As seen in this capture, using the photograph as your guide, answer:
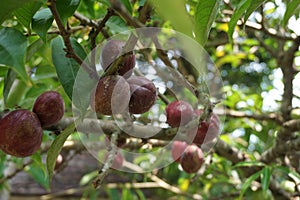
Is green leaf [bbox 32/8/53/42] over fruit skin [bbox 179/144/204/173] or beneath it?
over

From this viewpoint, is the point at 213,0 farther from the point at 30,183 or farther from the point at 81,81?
the point at 30,183

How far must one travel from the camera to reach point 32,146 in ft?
2.39

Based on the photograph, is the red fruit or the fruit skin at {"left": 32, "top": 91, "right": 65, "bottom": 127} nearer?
the fruit skin at {"left": 32, "top": 91, "right": 65, "bottom": 127}

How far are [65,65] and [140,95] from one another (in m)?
0.13

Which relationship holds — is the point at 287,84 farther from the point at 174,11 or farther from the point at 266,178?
the point at 174,11

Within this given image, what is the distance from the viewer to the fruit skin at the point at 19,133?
0.70m

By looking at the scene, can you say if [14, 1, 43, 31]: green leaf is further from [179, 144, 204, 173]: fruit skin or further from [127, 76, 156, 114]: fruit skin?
[179, 144, 204, 173]: fruit skin

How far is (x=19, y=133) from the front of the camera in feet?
2.32

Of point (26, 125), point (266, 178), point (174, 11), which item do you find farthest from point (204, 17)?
point (266, 178)

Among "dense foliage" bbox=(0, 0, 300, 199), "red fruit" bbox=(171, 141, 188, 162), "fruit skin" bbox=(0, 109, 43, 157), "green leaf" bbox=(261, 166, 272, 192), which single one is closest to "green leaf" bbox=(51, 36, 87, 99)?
"dense foliage" bbox=(0, 0, 300, 199)

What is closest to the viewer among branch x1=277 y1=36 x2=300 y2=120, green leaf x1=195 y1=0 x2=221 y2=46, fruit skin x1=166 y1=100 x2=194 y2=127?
green leaf x1=195 y1=0 x2=221 y2=46

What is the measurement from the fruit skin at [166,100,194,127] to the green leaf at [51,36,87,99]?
0.21m

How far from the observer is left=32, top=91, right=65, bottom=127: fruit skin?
0.75m

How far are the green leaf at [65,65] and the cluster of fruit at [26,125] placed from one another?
8 cm
